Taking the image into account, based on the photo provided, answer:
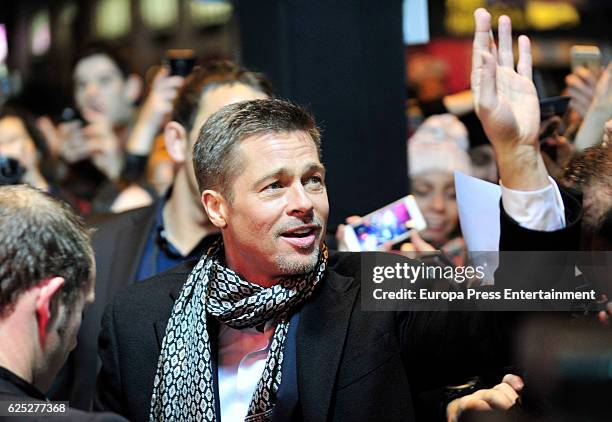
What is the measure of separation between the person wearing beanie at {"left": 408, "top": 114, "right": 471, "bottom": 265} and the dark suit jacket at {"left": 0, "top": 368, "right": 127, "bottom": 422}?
1.62 m

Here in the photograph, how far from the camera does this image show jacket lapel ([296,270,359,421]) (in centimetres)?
273

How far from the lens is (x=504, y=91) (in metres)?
2.71

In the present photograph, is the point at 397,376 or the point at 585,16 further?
the point at 585,16

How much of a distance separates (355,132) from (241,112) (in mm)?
1024

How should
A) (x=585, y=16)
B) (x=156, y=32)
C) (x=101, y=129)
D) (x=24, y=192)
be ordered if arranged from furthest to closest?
(x=156, y=32) → (x=101, y=129) → (x=585, y=16) → (x=24, y=192)

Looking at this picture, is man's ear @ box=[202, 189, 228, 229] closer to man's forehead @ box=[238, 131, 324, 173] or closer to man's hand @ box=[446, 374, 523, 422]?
man's forehead @ box=[238, 131, 324, 173]

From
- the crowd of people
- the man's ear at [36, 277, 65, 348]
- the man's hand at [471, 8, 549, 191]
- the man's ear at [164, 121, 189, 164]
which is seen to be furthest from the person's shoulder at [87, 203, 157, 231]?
the man's hand at [471, 8, 549, 191]

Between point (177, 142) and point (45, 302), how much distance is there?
1.53m

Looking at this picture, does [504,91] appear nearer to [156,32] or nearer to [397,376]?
[397,376]

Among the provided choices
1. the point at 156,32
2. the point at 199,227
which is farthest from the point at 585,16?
the point at 156,32

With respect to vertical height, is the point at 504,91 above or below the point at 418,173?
above

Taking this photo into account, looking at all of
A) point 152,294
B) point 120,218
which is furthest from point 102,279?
point 152,294

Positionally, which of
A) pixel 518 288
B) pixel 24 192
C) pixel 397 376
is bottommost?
pixel 397 376

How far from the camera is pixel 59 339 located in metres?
2.50
